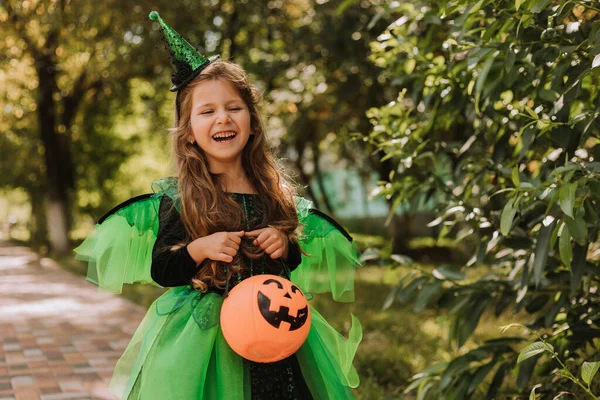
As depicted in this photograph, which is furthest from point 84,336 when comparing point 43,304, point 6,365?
point 43,304

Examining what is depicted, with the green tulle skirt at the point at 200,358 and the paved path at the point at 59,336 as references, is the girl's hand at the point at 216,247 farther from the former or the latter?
the paved path at the point at 59,336

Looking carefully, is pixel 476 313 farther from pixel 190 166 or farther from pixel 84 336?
pixel 84 336

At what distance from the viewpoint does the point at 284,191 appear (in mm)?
2719

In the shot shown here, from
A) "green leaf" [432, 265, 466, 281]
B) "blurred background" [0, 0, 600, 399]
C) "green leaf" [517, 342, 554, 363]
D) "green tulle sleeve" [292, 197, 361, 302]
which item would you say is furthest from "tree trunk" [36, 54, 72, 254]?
"green leaf" [517, 342, 554, 363]

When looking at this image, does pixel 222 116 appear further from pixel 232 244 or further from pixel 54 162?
pixel 54 162

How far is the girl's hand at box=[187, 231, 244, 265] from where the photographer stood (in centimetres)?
237

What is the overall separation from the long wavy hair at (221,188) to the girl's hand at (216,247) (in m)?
0.08

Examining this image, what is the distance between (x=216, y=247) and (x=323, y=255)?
598mm

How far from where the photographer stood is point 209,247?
7.82 ft

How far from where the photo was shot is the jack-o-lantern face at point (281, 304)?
2.29 metres

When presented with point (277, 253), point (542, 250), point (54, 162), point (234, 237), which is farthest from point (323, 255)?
point (54, 162)

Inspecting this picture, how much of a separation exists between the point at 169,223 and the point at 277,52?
8.75 m

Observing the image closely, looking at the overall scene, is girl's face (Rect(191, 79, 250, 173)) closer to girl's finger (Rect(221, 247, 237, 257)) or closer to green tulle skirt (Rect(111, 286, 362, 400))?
girl's finger (Rect(221, 247, 237, 257))

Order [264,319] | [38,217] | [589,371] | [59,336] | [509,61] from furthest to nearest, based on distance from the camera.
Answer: [38,217], [59,336], [509,61], [264,319], [589,371]
